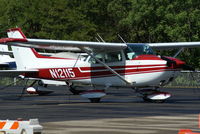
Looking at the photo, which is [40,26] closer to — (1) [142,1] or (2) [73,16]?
(2) [73,16]

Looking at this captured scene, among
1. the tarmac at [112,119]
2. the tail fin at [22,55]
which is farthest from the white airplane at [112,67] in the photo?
the tarmac at [112,119]

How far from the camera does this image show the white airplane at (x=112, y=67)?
2366 centimetres

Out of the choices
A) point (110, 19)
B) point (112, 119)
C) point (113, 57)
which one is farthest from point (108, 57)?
point (110, 19)

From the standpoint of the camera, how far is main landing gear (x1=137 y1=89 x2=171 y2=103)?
24.0m

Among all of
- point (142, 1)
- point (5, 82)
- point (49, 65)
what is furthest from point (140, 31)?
point (49, 65)

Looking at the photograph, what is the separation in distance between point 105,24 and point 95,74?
48361 mm

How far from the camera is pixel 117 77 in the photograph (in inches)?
969

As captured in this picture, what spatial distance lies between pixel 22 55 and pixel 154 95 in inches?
284

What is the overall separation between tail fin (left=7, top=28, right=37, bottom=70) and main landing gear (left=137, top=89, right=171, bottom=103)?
5.30m

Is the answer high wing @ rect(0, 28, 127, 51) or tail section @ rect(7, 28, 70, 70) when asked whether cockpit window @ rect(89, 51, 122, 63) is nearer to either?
high wing @ rect(0, 28, 127, 51)

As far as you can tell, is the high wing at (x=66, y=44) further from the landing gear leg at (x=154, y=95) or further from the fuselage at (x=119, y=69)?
the landing gear leg at (x=154, y=95)

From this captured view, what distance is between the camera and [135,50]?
24297 millimetres

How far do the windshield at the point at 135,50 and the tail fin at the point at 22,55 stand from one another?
15.8ft

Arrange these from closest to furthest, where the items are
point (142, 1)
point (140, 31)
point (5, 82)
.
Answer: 1. point (5, 82)
2. point (142, 1)
3. point (140, 31)
